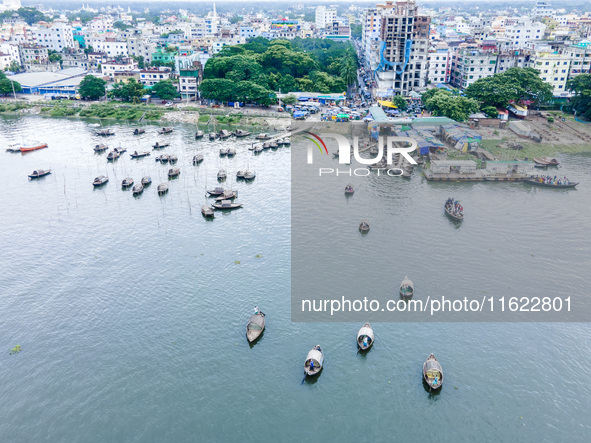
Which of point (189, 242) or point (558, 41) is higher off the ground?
point (558, 41)

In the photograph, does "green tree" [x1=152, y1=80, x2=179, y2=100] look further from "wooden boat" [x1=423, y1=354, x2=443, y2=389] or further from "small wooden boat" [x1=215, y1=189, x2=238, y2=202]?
"wooden boat" [x1=423, y1=354, x2=443, y2=389]

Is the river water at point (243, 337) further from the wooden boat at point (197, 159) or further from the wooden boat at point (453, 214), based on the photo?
the wooden boat at point (197, 159)

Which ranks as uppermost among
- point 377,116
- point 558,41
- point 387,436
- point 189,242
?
point 558,41

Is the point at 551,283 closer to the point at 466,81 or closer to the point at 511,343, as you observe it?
the point at 511,343

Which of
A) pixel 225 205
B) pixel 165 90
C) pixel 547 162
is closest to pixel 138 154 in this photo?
pixel 225 205

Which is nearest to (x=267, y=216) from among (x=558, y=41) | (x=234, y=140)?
(x=234, y=140)

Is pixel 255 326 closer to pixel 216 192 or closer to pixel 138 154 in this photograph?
pixel 216 192

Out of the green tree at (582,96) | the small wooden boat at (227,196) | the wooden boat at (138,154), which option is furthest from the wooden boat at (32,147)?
the green tree at (582,96)
